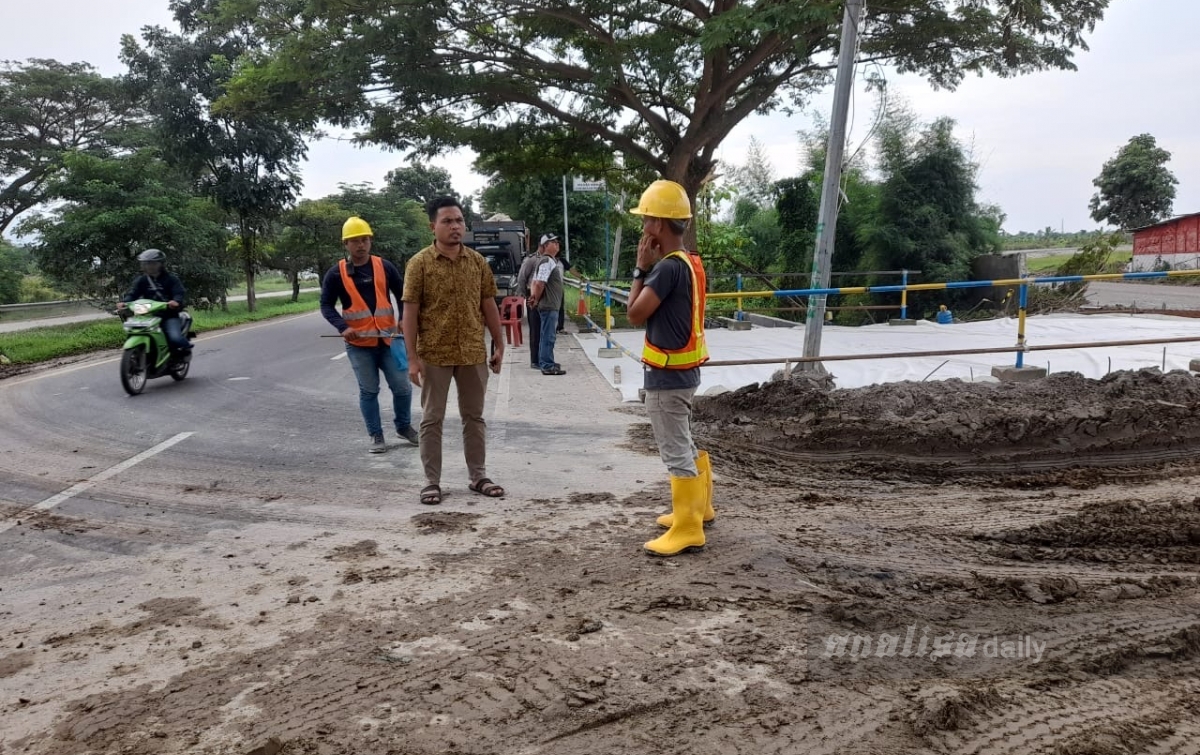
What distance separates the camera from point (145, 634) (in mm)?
3262

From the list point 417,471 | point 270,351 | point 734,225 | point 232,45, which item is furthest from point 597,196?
point 417,471

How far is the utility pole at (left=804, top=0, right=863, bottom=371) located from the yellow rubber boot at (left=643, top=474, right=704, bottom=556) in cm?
502

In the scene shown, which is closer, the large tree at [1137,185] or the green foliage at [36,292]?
the green foliage at [36,292]

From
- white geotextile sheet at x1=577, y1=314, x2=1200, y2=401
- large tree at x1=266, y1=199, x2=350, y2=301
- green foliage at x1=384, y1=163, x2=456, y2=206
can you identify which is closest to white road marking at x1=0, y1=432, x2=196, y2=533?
white geotextile sheet at x1=577, y1=314, x2=1200, y2=401

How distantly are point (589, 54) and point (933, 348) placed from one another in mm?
8442

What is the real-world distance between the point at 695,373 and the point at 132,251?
19.5 metres

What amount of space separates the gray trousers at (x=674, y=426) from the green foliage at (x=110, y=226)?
1826 centimetres

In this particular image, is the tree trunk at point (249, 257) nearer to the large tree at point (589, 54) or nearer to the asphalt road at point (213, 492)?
the large tree at point (589, 54)

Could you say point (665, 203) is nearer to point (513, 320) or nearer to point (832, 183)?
point (832, 183)

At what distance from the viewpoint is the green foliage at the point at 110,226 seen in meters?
18.2

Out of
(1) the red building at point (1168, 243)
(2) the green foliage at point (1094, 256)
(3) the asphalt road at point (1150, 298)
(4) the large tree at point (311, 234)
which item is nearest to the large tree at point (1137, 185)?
(1) the red building at point (1168, 243)

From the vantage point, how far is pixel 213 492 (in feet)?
17.8

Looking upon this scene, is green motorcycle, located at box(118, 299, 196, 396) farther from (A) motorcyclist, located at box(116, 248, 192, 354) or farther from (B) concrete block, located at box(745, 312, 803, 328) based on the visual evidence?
(B) concrete block, located at box(745, 312, 803, 328)

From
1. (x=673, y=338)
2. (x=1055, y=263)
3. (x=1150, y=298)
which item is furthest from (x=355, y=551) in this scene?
(x=1055, y=263)
